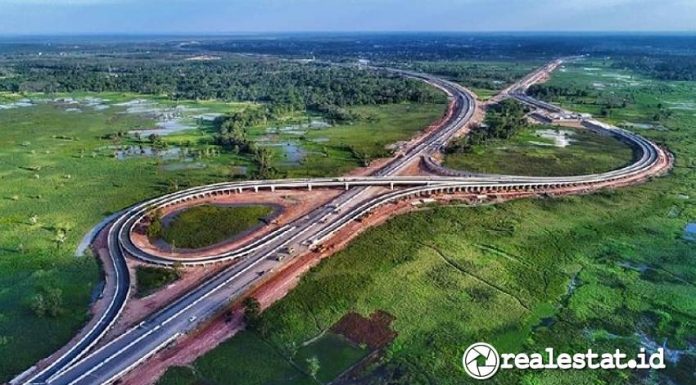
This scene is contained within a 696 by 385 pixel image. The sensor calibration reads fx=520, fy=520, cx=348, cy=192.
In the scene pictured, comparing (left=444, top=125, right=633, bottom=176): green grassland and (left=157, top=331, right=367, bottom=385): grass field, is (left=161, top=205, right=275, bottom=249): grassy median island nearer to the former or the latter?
(left=157, top=331, right=367, bottom=385): grass field

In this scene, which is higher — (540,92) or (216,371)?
(540,92)

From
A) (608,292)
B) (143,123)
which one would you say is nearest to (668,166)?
(608,292)

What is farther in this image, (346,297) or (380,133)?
(380,133)

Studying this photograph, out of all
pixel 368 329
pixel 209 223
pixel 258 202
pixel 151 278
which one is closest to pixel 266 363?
pixel 368 329

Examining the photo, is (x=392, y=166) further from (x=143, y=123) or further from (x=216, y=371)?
(x=143, y=123)

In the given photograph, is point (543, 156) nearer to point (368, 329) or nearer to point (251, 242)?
point (251, 242)

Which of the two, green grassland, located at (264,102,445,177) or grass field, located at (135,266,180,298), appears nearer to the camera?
grass field, located at (135,266,180,298)

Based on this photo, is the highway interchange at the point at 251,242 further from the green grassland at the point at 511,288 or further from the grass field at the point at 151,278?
the green grassland at the point at 511,288

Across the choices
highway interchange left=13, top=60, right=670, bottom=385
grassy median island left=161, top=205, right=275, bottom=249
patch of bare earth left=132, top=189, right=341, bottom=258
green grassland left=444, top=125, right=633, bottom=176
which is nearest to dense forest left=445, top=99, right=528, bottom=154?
green grassland left=444, top=125, right=633, bottom=176
